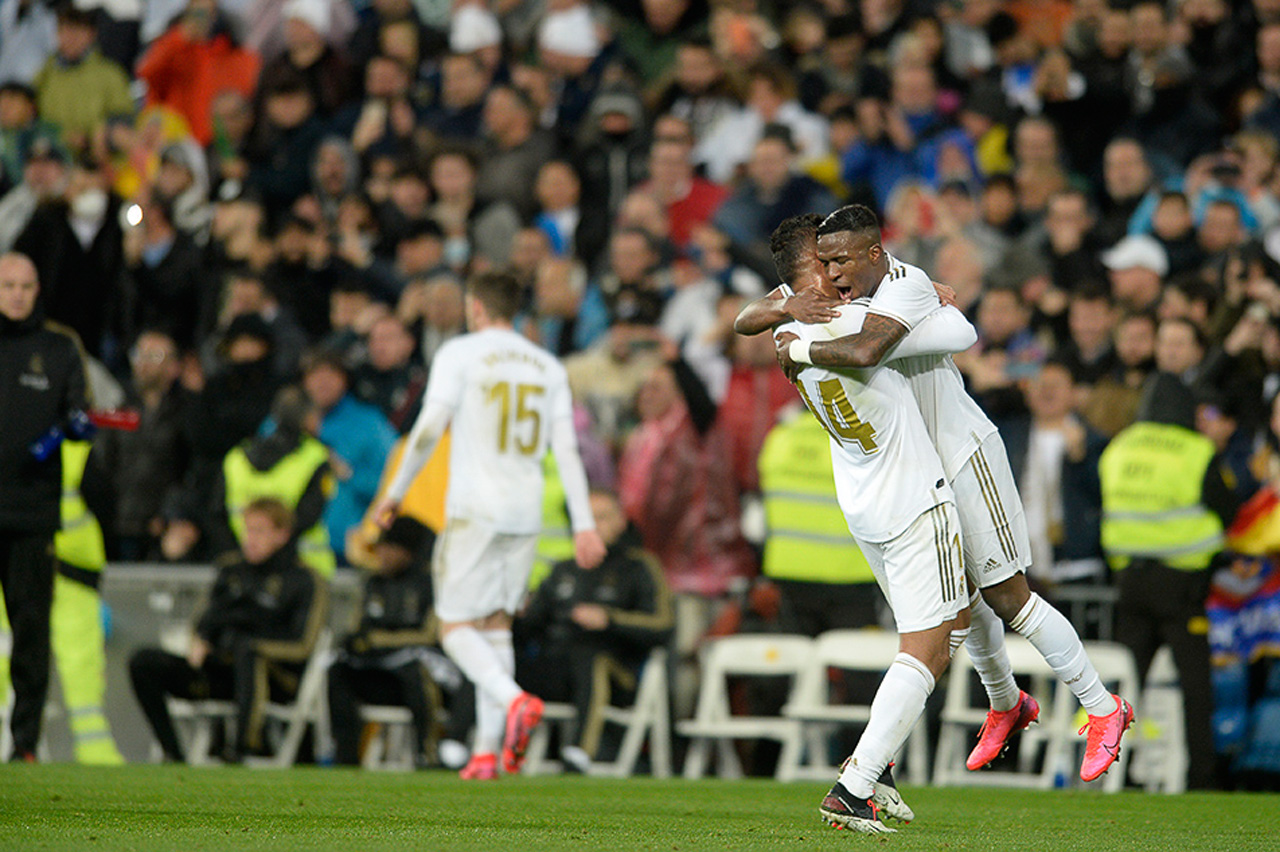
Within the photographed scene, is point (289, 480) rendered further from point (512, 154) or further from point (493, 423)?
point (512, 154)

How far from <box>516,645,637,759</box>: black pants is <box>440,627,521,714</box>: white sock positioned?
6.93 feet

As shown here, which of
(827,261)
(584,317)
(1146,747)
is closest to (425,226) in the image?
(584,317)

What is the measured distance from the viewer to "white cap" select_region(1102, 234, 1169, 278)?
1385 centimetres

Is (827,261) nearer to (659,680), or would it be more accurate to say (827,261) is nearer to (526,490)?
(526,490)

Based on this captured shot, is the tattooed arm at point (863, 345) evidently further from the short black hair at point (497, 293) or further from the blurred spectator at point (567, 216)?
the blurred spectator at point (567, 216)

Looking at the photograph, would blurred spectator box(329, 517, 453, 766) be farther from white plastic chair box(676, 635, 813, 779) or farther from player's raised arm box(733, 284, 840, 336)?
player's raised arm box(733, 284, 840, 336)

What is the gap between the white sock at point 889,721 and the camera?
7.01 meters

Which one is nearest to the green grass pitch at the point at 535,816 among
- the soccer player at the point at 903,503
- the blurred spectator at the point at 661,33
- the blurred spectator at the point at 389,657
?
the soccer player at the point at 903,503

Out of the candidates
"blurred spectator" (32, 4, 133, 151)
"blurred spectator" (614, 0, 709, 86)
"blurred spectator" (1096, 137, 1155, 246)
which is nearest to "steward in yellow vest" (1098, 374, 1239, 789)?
"blurred spectator" (1096, 137, 1155, 246)

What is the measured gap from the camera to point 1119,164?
14906 mm

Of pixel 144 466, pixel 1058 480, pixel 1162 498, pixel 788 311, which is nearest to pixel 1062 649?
pixel 788 311

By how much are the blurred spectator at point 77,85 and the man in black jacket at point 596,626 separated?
8371 millimetres

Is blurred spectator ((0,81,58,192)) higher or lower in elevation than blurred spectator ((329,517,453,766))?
higher

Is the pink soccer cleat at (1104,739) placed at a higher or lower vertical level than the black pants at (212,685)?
higher
